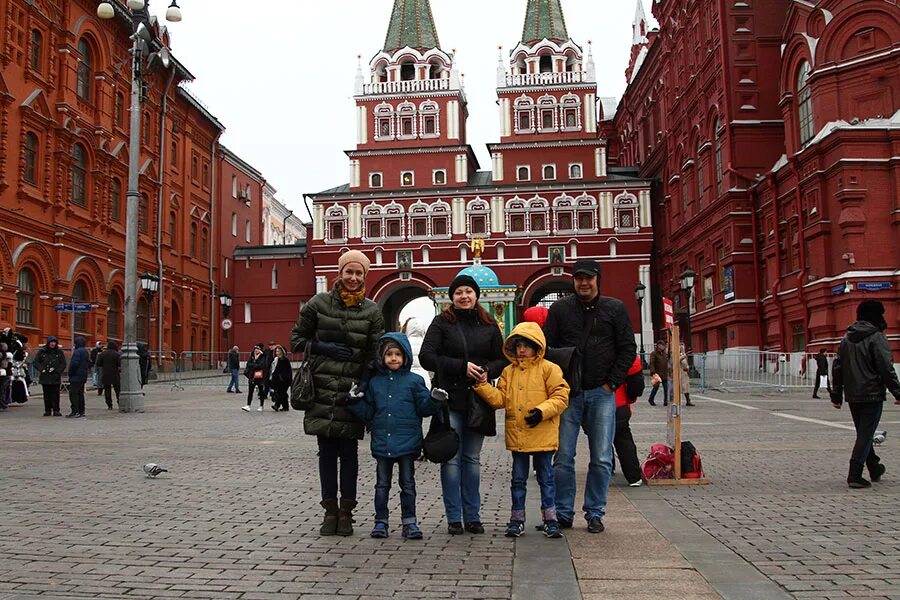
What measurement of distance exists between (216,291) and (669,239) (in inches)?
1127

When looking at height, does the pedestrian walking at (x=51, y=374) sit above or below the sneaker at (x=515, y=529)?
above

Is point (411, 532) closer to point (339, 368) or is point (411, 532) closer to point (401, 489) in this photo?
point (401, 489)

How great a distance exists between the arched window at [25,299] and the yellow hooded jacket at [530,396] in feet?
97.3

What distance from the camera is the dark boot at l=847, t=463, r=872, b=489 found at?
8312 mm

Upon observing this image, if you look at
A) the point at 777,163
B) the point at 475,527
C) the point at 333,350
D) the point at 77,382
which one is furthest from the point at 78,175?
the point at 475,527

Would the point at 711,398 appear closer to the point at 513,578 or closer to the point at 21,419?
the point at 21,419

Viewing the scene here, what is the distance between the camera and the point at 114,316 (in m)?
39.6

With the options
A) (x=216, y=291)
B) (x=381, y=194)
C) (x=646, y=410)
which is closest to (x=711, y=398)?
(x=646, y=410)

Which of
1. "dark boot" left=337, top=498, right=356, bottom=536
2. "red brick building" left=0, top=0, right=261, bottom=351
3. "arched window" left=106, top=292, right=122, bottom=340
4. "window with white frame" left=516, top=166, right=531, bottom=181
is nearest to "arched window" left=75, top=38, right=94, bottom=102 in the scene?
"red brick building" left=0, top=0, right=261, bottom=351

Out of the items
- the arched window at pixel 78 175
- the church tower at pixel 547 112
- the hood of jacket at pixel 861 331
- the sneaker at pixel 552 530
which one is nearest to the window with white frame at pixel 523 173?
the church tower at pixel 547 112

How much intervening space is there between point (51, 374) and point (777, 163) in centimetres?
2947

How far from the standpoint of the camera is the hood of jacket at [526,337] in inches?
248

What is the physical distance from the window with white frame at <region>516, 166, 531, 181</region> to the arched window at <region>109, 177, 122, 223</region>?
26045 millimetres

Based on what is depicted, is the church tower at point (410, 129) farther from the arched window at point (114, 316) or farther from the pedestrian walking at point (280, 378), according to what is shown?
the pedestrian walking at point (280, 378)
